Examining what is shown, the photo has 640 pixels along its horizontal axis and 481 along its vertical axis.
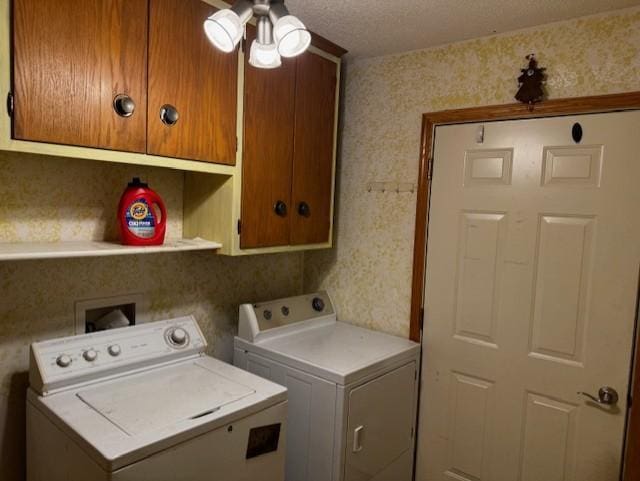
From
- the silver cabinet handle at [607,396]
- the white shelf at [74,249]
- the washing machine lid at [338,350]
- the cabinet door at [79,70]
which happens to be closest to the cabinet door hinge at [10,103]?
the cabinet door at [79,70]

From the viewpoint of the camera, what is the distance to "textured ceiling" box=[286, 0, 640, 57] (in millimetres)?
1705

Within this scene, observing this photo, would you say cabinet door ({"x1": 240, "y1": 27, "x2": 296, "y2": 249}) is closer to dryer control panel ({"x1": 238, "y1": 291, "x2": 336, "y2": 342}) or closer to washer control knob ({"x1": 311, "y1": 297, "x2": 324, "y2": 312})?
dryer control panel ({"x1": 238, "y1": 291, "x2": 336, "y2": 342})

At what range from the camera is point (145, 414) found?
136cm

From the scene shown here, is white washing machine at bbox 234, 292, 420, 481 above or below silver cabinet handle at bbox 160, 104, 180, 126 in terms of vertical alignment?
below

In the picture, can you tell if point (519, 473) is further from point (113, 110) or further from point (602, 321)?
point (113, 110)

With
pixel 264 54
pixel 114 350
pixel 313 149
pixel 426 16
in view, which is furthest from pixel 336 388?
pixel 426 16

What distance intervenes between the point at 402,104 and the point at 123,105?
1.38 m

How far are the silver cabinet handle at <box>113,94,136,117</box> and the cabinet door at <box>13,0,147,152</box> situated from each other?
0.01m

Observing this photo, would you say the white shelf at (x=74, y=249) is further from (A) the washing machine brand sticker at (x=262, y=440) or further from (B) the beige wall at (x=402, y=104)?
(B) the beige wall at (x=402, y=104)

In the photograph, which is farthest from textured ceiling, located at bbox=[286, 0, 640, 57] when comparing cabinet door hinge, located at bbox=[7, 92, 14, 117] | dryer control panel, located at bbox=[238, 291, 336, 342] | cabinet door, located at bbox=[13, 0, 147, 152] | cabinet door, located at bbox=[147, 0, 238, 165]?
dryer control panel, located at bbox=[238, 291, 336, 342]

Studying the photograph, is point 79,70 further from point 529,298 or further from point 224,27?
point 529,298

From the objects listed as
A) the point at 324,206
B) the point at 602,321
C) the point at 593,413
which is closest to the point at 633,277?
the point at 602,321

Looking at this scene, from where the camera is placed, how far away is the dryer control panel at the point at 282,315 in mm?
2105

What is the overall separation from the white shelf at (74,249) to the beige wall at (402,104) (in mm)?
921
